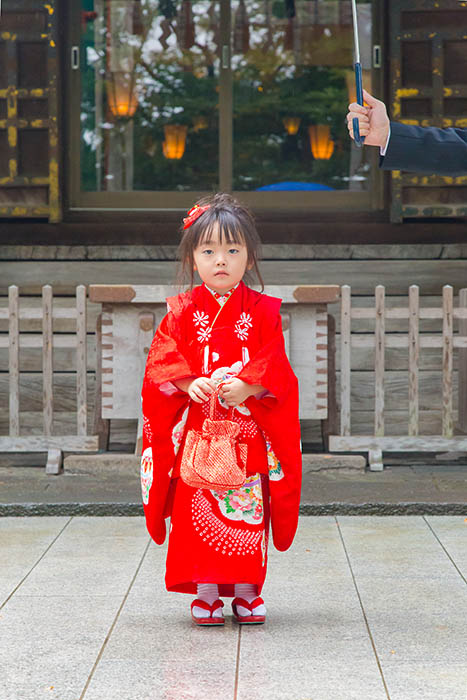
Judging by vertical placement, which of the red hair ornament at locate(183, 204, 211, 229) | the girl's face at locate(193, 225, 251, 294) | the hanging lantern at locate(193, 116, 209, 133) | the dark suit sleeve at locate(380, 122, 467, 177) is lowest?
the girl's face at locate(193, 225, 251, 294)

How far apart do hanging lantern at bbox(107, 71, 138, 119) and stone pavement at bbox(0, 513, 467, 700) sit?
17.3ft

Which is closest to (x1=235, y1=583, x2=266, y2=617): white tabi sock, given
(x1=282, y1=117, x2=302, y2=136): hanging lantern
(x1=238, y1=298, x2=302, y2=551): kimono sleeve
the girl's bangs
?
(x1=238, y1=298, x2=302, y2=551): kimono sleeve

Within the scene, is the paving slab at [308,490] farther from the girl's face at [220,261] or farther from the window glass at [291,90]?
the window glass at [291,90]

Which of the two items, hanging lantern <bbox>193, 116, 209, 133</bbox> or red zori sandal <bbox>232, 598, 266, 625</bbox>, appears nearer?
red zori sandal <bbox>232, 598, 266, 625</bbox>

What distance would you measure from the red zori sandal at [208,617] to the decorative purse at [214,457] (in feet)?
1.41

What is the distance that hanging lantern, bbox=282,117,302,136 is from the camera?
960 centimetres

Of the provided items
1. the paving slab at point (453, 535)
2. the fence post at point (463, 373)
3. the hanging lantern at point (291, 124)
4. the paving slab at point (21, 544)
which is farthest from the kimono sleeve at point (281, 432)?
the hanging lantern at point (291, 124)

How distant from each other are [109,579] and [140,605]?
390mm

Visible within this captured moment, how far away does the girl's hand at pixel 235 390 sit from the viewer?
3.44 metres

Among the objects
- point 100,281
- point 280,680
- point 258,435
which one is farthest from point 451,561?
point 100,281

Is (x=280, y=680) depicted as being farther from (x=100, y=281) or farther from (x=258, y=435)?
(x=100, y=281)

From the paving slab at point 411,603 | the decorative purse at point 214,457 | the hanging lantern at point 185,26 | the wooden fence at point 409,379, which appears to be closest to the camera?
the paving slab at point 411,603

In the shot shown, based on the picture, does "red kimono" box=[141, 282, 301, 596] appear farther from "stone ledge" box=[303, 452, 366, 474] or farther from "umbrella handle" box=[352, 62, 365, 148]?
"stone ledge" box=[303, 452, 366, 474]

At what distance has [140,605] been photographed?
12.3 ft
